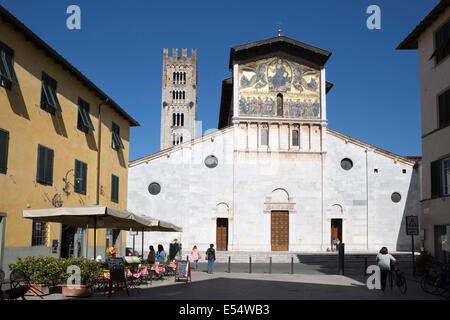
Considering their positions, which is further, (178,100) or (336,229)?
(178,100)

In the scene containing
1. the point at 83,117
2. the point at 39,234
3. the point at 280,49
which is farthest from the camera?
the point at 280,49

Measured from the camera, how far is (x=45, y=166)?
18969 millimetres

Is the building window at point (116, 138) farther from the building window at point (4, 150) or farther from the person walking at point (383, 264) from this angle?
the person walking at point (383, 264)

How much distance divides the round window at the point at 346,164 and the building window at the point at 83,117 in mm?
21884

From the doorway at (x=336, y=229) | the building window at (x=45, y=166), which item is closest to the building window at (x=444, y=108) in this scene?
the building window at (x=45, y=166)

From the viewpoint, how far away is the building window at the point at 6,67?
15.9 m

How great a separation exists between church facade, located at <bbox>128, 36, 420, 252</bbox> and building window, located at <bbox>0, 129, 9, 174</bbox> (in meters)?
21.3

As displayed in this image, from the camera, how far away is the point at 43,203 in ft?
61.3

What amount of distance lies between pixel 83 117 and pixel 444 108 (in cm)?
1554

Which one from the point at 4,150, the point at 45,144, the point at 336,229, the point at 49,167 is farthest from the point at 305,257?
the point at 4,150

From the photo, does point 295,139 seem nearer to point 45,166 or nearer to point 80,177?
point 80,177

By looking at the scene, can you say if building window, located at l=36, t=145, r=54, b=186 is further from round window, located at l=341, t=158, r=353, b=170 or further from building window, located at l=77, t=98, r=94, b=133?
round window, located at l=341, t=158, r=353, b=170

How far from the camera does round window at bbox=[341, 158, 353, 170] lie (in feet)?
127

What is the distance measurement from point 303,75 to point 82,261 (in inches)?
1146
